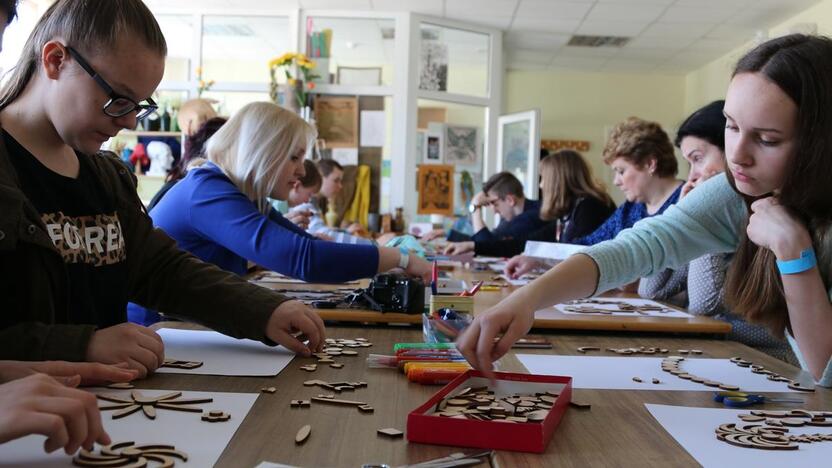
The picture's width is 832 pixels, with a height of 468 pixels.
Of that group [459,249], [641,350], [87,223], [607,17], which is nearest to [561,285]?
[641,350]

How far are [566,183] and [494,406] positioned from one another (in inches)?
150

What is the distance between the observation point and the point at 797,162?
1329mm

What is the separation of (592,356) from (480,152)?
727cm

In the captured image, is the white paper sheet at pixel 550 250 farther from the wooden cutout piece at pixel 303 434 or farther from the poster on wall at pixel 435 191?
the poster on wall at pixel 435 191

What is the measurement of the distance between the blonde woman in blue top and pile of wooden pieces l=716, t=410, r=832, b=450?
0.29 m

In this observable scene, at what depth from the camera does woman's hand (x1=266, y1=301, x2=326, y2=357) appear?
4.35 ft

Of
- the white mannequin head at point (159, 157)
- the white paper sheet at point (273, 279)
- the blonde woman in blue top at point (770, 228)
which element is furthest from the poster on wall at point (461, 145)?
the blonde woman in blue top at point (770, 228)

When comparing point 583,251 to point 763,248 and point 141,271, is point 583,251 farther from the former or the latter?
point 141,271

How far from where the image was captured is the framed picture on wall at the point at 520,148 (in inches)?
346

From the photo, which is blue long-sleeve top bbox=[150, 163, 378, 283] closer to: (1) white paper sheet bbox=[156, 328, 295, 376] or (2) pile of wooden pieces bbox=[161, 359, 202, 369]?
(1) white paper sheet bbox=[156, 328, 295, 376]

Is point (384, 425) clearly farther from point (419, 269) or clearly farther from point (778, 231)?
point (419, 269)

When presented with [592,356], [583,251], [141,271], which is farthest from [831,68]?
[141,271]

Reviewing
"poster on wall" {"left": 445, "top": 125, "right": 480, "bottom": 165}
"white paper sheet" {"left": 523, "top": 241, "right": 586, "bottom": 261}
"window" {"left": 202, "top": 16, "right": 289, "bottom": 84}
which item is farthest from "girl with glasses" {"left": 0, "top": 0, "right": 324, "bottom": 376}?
"poster on wall" {"left": 445, "top": 125, "right": 480, "bottom": 165}

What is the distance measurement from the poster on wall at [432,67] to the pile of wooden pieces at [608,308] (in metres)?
6.19
